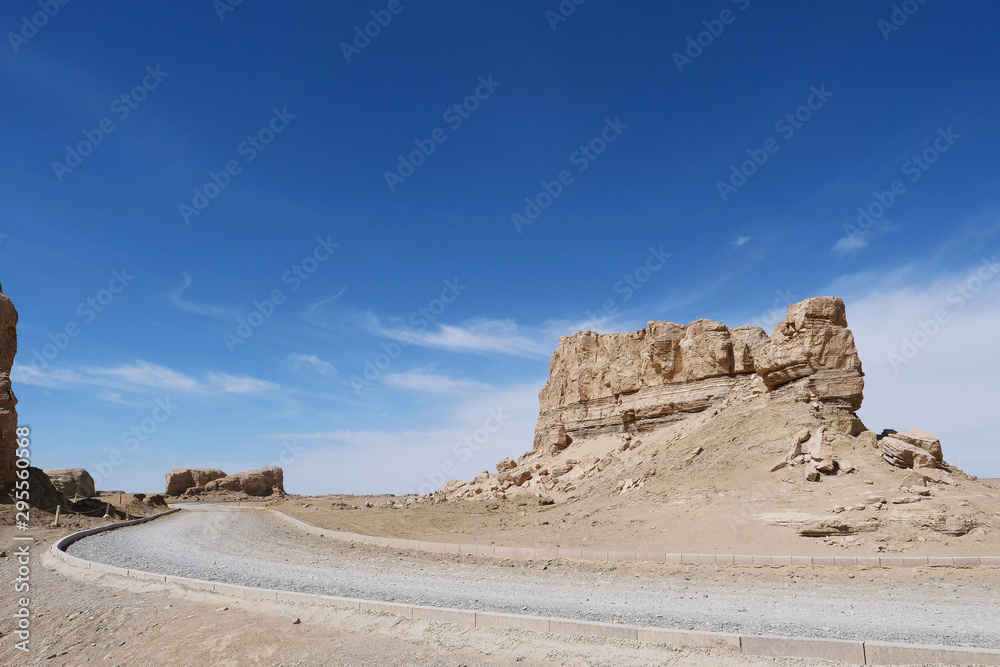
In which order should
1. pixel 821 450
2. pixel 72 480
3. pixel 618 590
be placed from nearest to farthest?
pixel 618 590 → pixel 821 450 → pixel 72 480

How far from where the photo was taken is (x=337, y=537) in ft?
71.5

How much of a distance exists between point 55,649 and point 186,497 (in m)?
50.2

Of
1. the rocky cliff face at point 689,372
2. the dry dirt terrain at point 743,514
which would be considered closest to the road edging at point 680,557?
the dry dirt terrain at point 743,514

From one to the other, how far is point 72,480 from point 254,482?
1815cm

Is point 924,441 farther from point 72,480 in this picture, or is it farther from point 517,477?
point 72,480

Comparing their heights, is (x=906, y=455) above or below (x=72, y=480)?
above

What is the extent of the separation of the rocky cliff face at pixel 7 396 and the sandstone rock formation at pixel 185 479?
112 feet

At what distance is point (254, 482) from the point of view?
192 feet

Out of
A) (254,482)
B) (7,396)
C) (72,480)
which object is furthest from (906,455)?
(254,482)

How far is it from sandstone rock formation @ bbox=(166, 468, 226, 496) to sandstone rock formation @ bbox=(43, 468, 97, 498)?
453 inches

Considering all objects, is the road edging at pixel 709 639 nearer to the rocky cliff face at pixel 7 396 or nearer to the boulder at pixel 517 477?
the rocky cliff face at pixel 7 396

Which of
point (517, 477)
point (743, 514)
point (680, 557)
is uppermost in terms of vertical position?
point (517, 477)

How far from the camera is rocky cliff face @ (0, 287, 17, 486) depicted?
904 inches

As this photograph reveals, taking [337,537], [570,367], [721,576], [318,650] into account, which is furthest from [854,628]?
[570,367]
